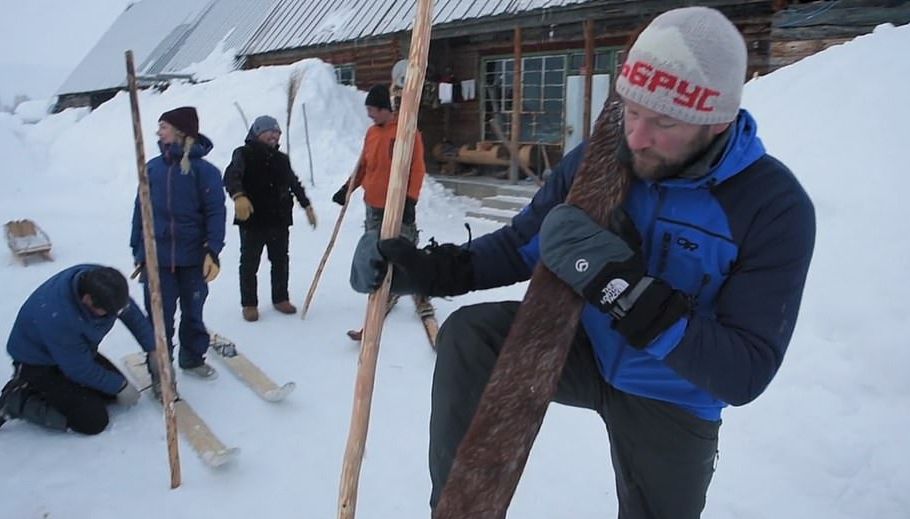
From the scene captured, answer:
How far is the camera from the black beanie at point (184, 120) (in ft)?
12.5

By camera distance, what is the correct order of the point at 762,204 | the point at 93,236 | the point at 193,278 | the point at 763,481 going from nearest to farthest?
the point at 762,204 < the point at 763,481 < the point at 193,278 < the point at 93,236

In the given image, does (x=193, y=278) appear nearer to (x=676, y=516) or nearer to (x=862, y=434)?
(x=676, y=516)

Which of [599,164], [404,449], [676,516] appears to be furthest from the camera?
[404,449]

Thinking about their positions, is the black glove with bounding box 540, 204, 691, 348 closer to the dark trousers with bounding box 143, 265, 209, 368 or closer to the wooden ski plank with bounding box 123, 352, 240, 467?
the wooden ski plank with bounding box 123, 352, 240, 467

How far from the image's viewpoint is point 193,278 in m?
4.18

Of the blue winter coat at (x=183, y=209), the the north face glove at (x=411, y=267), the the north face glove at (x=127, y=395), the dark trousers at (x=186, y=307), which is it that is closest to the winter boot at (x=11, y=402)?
the the north face glove at (x=127, y=395)

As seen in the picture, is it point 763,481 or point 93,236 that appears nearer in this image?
point 763,481

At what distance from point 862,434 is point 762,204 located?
2289 mm

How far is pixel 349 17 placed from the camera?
13.0 m

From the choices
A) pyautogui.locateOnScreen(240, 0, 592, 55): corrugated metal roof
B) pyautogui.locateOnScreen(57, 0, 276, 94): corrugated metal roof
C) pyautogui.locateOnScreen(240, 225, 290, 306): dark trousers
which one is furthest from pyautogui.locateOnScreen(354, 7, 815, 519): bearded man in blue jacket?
pyautogui.locateOnScreen(57, 0, 276, 94): corrugated metal roof

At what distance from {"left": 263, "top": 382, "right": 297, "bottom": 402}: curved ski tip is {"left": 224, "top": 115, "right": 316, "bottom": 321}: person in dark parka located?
65.6 inches

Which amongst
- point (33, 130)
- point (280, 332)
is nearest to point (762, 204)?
point (280, 332)

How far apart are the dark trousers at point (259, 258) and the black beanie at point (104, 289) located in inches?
72.5

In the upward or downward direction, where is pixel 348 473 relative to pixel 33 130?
upward
